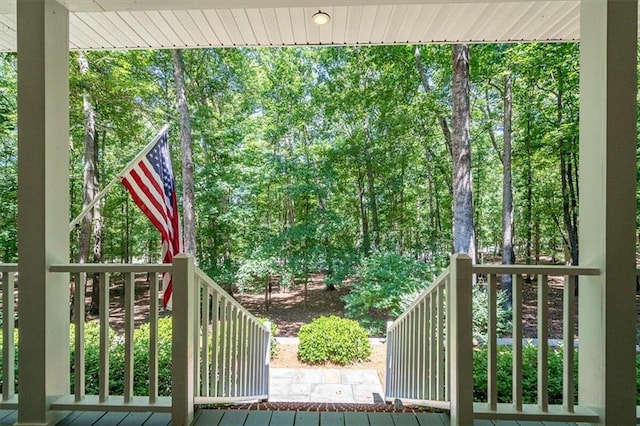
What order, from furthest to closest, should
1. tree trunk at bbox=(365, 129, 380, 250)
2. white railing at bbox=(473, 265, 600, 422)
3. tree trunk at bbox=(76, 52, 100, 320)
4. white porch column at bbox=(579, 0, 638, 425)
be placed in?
tree trunk at bbox=(365, 129, 380, 250)
tree trunk at bbox=(76, 52, 100, 320)
white railing at bbox=(473, 265, 600, 422)
white porch column at bbox=(579, 0, 638, 425)

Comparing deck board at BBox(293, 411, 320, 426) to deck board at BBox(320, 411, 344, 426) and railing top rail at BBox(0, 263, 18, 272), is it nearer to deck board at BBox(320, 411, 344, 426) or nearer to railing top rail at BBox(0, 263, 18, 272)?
deck board at BBox(320, 411, 344, 426)

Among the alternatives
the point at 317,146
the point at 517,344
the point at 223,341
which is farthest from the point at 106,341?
the point at 317,146

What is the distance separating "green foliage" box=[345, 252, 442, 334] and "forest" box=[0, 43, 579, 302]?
68cm

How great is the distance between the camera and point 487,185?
46.3ft

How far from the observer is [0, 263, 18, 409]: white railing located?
2021 millimetres

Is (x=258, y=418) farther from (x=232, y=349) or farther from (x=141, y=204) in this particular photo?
(x=141, y=204)

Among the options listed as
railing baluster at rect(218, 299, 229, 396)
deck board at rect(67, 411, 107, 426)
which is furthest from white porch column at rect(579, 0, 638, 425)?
deck board at rect(67, 411, 107, 426)

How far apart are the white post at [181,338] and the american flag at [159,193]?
2.70 feet

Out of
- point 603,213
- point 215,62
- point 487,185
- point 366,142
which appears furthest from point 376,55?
point 603,213

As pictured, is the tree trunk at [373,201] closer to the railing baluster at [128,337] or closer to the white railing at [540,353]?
the white railing at [540,353]

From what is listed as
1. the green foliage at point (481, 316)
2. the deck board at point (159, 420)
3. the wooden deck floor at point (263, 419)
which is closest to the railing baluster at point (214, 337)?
the wooden deck floor at point (263, 419)

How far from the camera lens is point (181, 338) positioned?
1947 millimetres

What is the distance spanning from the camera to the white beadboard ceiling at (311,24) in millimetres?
2525

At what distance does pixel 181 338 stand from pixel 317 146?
9.59 metres
